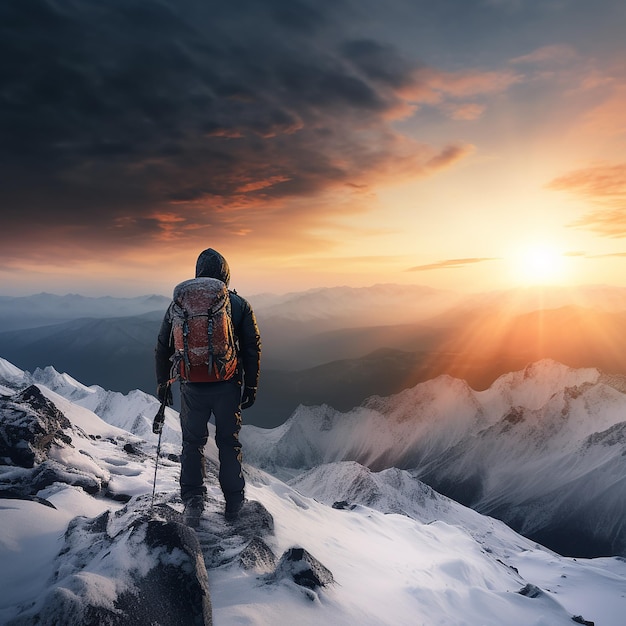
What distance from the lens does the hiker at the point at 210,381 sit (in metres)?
7.26

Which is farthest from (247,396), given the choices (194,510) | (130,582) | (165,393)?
A: (130,582)

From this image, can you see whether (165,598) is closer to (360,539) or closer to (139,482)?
(139,482)

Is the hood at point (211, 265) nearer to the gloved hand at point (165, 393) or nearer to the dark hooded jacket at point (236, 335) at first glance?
the dark hooded jacket at point (236, 335)

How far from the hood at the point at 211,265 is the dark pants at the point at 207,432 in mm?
2172

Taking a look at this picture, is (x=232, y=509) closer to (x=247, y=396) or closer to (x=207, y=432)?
(x=207, y=432)

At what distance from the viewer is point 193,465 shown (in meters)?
8.05

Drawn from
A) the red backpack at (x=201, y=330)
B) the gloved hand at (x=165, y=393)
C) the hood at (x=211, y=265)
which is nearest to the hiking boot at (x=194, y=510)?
the gloved hand at (x=165, y=393)

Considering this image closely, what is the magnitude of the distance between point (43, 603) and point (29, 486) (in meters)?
6.64

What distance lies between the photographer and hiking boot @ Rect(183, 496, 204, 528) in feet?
25.2

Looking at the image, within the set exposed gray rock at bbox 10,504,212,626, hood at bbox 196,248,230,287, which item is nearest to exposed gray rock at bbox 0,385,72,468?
exposed gray rock at bbox 10,504,212,626

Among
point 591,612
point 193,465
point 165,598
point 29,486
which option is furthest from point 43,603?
point 591,612

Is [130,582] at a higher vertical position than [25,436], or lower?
higher

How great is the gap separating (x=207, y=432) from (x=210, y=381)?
1354mm

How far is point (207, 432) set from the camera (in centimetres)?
806
